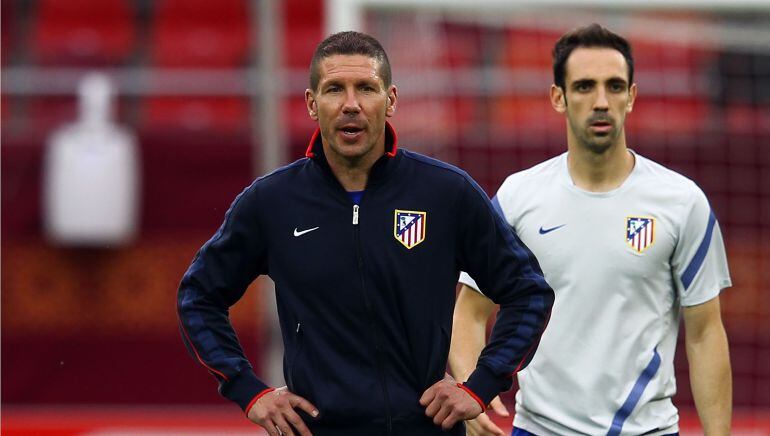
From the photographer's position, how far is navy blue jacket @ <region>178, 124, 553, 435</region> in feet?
12.9

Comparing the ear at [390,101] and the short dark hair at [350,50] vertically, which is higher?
the short dark hair at [350,50]

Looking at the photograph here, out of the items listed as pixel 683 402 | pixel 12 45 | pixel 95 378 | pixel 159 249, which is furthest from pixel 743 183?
pixel 12 45

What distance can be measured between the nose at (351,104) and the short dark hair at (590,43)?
143cm

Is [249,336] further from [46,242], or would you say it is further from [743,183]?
[743,183]

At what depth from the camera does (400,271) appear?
3.96 meters

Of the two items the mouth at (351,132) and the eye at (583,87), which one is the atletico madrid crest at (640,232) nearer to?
the eye at (583,87)

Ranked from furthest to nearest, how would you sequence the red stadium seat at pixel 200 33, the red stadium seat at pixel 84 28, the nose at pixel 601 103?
the red stadium seat at pixel 200 33 → the red stadium seat at pixel 84 28 → the nose at pixel 601 103

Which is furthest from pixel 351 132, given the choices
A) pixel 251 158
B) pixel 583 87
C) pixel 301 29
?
pixel 301 29

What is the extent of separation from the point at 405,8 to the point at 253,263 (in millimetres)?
3905

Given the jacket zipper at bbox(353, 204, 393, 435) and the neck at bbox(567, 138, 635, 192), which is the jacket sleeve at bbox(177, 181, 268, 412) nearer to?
the jacket zipper at bbox(353, 204, 393, 435)

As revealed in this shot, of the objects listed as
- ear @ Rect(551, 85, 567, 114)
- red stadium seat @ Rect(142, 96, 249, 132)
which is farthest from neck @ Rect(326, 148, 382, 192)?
red stadium seat @ Rect(142, 96, 249, 132)

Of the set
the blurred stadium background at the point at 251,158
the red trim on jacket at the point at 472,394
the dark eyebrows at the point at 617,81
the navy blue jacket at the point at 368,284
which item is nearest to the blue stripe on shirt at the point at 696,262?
the dark eyebrows at the point at 617,81

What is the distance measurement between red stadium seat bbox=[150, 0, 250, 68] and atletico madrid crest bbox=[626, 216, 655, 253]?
7911mm

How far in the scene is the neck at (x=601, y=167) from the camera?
200 inches
